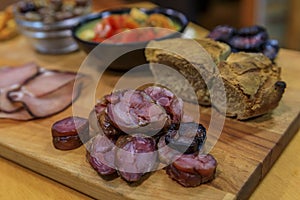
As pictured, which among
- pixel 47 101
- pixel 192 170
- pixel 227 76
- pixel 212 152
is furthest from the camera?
pixel 47 101

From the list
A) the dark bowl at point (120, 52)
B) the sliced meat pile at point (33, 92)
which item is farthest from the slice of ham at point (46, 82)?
the dark bowl at point (120, 52)

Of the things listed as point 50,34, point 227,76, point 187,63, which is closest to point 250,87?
point 227,76

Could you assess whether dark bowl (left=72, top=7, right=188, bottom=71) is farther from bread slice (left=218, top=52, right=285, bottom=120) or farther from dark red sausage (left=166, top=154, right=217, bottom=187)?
dark red sausage (left=166, top=154, right=217, bottom=187)

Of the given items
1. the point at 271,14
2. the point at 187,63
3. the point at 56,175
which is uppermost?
the point at 187,63

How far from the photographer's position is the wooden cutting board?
2.75 ft

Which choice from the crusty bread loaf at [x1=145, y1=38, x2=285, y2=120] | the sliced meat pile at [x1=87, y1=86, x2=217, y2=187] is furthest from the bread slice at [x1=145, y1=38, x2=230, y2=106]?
the sliced meat pile at [x1=87, y1=86, x2=217, y2=187]

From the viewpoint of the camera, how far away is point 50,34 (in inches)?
62.2

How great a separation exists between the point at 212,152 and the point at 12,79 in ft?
2.22

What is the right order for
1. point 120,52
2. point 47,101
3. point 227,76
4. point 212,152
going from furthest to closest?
point 120,52 < point 47,101 < point 227,76 < point 212,152

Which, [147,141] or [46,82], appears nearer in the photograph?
[147,141]

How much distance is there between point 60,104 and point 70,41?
477 millimetres

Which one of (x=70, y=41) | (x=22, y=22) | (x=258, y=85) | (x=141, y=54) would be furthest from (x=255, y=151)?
(x=22, y=22)

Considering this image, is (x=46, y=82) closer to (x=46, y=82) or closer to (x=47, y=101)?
(x=46, y=82)

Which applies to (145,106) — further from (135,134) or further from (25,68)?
(25,68)
